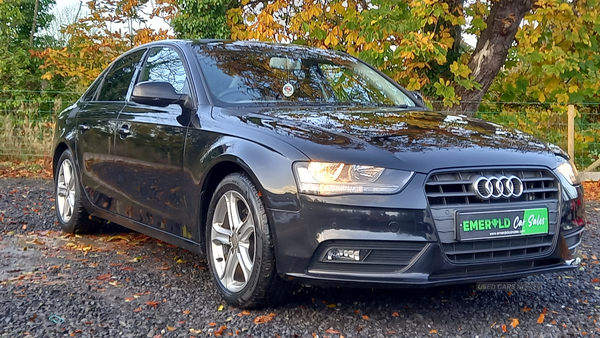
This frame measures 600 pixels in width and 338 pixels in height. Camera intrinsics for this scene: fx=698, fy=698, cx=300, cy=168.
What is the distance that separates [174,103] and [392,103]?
1.54m

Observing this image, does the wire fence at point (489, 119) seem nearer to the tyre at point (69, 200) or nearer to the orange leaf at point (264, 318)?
the tyre at point (69, 200)

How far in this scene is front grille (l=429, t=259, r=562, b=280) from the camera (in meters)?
3.37

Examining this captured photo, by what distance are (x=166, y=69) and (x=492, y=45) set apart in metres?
7.73

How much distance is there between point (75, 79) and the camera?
15.8 metres

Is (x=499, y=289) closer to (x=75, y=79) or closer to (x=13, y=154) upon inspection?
(x=13, y=154)

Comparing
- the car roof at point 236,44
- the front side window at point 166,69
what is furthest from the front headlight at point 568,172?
the front side window at point 166,69

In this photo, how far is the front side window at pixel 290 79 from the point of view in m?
4.50

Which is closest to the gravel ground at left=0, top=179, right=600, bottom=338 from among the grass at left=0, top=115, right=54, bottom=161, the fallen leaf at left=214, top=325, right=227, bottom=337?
the fallen leaf at left=214, top=325, right=227, bottom=337

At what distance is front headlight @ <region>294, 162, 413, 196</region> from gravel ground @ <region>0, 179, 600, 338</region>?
0.73m

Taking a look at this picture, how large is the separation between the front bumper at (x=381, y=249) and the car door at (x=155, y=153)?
44.2 inches

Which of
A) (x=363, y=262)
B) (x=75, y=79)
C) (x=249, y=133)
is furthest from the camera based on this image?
(x=75, y=79)

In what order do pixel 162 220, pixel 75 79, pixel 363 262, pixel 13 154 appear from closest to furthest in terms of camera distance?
pixel 363 262, pixel 162 220, pixel 13 154, pixel 75 79

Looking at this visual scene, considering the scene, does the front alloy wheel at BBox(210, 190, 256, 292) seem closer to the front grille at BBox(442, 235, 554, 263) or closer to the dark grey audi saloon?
the dark grey audi saloon

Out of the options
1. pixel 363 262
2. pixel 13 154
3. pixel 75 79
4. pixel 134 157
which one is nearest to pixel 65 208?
pixel 134 157
